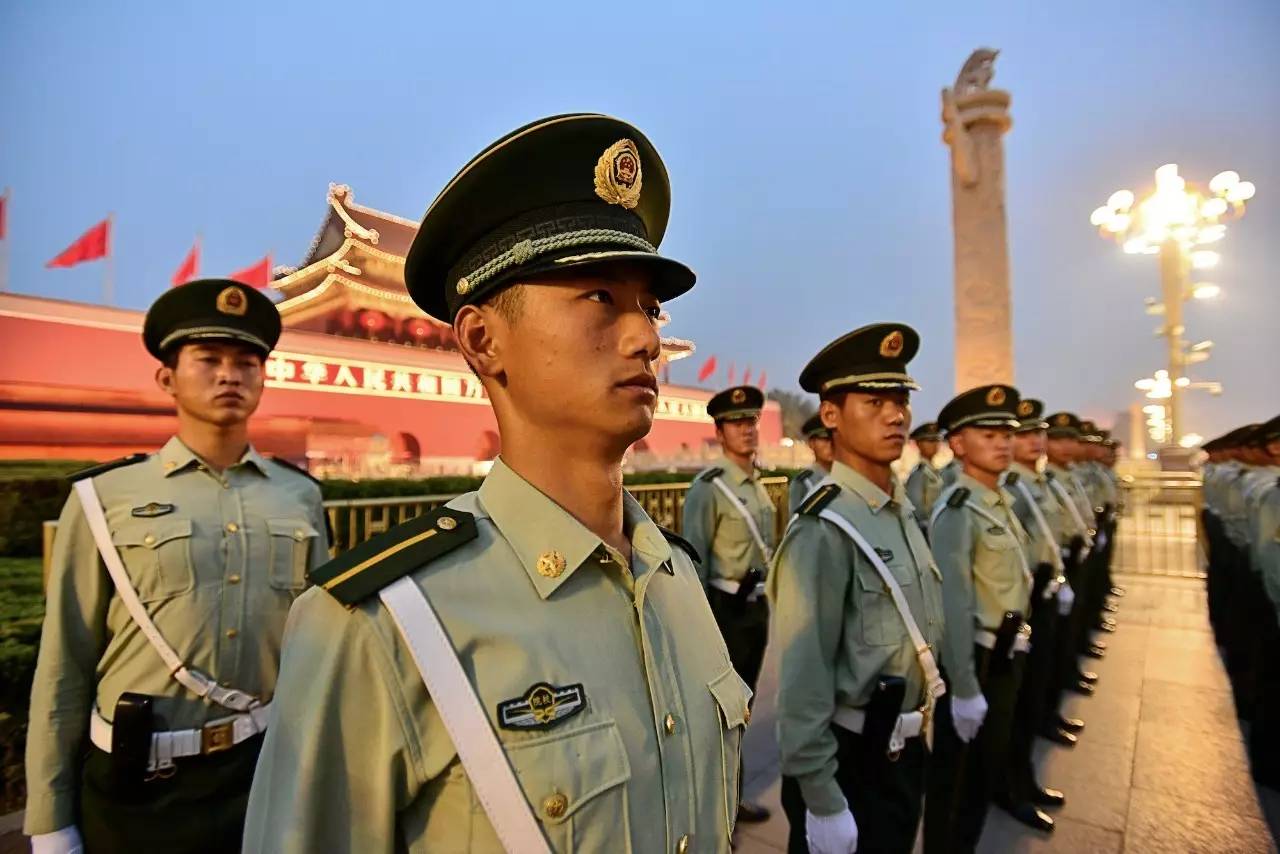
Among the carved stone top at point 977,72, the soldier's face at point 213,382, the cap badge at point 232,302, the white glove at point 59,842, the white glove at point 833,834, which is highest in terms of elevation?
the carved stone top at point 977,72

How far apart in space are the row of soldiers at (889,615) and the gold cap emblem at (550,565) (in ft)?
4.89

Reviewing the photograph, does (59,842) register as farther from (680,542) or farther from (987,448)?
(987,448)

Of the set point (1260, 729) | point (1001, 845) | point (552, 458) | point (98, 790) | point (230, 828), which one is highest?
point (552, 458)

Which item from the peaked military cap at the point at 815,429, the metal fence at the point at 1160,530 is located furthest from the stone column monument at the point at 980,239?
the peaked military cap at the point at 815,429

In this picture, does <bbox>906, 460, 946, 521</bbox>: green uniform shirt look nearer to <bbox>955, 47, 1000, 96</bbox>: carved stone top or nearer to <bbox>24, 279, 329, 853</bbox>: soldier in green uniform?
<bbox>24, 279, 329, 853</bbox>: soldier in green uniform

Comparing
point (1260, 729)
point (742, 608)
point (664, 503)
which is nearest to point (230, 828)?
point (742, 608)

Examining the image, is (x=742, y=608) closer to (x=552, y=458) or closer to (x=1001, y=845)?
(x=1001, y=845)

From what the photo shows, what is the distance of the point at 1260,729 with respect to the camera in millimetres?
4117

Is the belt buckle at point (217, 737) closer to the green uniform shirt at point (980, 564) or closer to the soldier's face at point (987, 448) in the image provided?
the green uniform shirt at point (980, 564)

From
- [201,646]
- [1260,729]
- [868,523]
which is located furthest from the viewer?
[1260,729]

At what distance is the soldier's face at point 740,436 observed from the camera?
5184 mm

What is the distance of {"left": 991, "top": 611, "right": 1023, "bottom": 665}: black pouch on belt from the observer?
331 cm

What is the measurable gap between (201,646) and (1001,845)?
12.9 feet

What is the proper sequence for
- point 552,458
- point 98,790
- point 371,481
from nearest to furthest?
point 552,458 < point 98,790 < point 371,481
